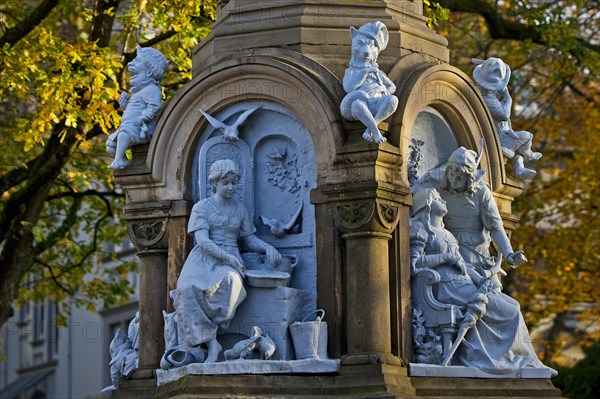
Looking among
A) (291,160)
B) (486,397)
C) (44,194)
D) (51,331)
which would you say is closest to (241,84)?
(291,160)

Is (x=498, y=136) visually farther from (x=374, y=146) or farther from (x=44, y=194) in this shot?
(x=44, y=194)

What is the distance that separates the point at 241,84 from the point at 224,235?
4.28 ft

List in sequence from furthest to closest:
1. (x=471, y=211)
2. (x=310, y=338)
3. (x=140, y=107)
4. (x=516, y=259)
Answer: (x=140, y=107), (x=471, y=211), (x=516, y=259), (x=310, y=338)

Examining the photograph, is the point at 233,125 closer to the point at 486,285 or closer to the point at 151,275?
the point at 151,275

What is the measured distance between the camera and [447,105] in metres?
14.1

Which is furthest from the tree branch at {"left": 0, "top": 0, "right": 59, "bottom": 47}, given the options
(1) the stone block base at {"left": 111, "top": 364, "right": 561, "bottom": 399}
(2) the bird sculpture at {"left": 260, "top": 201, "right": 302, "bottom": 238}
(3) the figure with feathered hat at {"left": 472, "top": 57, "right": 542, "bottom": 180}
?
(1) the stone block base at {"left": 111, "top": 364, "right": 561, "bottom": 399}

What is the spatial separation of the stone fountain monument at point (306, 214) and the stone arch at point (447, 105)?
0.02 metres

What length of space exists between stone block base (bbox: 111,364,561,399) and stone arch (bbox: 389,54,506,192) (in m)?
1.70

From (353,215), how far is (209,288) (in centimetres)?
125

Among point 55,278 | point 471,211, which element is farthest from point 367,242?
point 55,278

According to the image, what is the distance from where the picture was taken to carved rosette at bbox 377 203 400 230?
1302cm

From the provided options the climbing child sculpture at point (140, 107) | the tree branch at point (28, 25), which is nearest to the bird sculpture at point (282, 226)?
the climbing child sculpture at point (140, 107)

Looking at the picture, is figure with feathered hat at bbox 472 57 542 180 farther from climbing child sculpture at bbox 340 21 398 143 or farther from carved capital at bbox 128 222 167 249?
carved capital at bbox 128 222 167 249

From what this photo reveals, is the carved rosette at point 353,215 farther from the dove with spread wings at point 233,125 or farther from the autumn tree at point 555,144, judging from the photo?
the autumn tree at point 555,144
